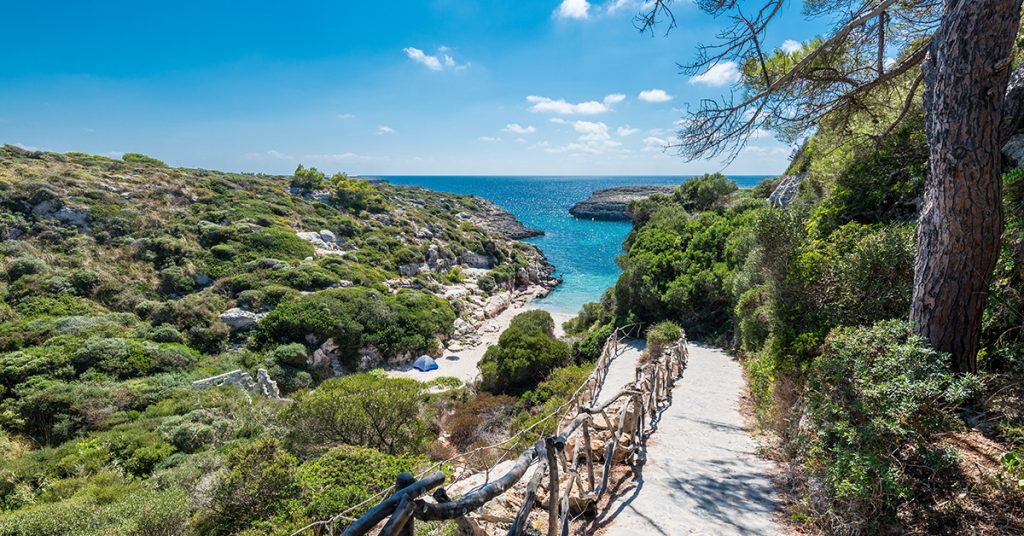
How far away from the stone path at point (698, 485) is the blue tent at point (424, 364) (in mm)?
17775

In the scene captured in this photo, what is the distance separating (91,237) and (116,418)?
2081 cm

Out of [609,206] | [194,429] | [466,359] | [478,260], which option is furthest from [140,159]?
[609,206]

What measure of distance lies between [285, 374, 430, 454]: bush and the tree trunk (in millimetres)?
11383

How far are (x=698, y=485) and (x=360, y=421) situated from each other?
9.56 meters

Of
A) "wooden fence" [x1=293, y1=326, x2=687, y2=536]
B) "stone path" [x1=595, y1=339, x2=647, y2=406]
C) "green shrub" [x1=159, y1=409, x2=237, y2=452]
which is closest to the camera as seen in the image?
"wooden fence" [x1=293, y1=326, x2=687, y2=536]

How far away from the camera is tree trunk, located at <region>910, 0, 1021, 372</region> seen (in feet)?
10.8

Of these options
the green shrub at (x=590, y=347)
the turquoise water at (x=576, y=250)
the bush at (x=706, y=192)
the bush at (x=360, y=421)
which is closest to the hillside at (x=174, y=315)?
the bush at (x=360, y=421)

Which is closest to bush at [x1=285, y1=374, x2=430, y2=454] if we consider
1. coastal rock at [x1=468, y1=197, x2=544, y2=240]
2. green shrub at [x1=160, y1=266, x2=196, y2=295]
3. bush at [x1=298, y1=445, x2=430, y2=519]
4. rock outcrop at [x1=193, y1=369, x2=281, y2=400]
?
bush at [x1=298, y1=445, x2=430, y2=519]

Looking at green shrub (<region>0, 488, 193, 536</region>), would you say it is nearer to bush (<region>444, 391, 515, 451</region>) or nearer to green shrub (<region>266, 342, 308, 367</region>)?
bush (<region>444, 391, 515, 451</region>)

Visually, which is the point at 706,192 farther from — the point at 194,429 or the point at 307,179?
the point at 307,179

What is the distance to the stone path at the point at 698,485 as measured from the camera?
3.86 meters

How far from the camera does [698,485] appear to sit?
185 inches

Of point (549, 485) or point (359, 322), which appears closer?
point (549, 485)

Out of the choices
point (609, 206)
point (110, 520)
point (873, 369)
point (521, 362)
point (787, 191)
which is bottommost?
point (521, 362)
